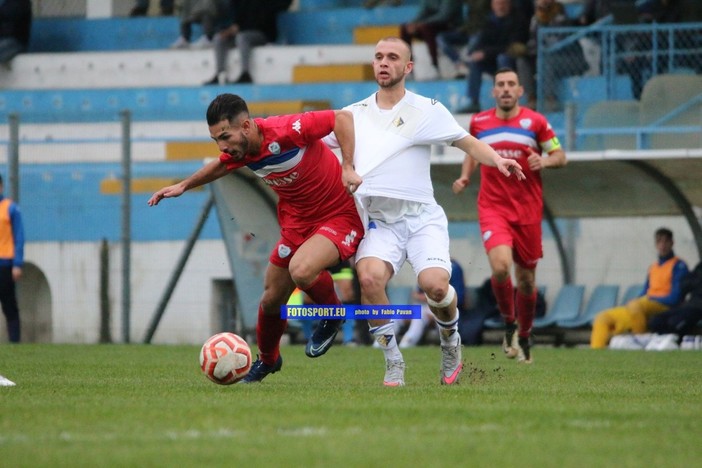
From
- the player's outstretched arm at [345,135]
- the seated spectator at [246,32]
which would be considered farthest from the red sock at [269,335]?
the seated spectator at [246,32]

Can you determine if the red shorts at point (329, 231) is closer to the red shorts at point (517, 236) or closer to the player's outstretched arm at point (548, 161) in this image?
the player's outstretched arm at point (548, 161)

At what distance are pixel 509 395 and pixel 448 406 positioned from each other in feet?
3.07

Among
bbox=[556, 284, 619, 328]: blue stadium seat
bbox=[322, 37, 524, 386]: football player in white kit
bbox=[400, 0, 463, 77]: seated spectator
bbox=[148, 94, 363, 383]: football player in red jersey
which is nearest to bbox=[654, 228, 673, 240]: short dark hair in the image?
bbox=[556, 284, 619, 328]: blue stadium seat

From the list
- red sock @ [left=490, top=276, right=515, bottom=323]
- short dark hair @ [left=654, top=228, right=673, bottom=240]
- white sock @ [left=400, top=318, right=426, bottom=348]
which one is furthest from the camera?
white sock @ [left=400, top=318, right=426, bottom=348]

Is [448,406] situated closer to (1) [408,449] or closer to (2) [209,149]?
(1) [408,449]

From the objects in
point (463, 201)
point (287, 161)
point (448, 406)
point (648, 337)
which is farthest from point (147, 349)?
point (448, 406)

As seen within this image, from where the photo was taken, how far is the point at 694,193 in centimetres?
1589

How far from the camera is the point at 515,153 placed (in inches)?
461

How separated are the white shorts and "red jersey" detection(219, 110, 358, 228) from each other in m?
0.25

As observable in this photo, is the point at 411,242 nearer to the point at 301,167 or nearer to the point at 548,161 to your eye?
the point at 301,167

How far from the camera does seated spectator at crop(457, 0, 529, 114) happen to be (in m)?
19.2

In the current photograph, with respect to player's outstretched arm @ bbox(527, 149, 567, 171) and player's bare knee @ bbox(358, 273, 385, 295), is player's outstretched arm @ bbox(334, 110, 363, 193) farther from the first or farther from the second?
player's outstretched arm @ bbox(527, 149, 567, 171)

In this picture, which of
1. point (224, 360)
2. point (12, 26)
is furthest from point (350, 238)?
point (12, 26)

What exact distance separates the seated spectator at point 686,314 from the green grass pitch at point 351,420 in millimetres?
5007
